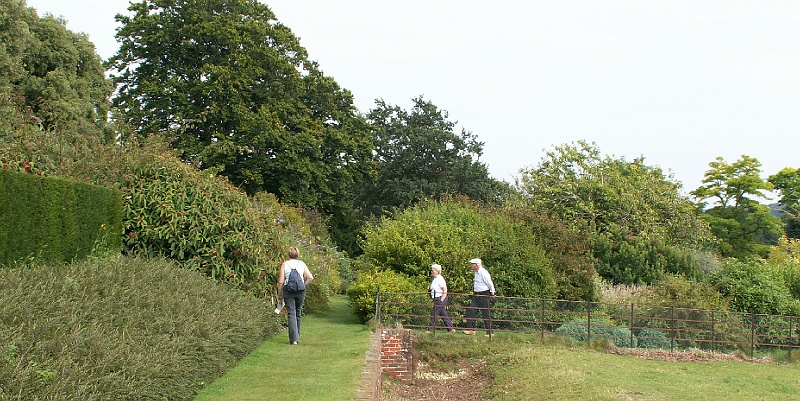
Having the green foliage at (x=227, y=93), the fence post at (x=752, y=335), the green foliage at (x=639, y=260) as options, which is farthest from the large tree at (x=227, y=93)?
the fence post at (x=752, y=335)

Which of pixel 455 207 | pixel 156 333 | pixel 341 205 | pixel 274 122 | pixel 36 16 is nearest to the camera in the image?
pixel 156 333

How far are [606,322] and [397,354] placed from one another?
682 centimetres

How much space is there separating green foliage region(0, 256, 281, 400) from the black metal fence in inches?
210

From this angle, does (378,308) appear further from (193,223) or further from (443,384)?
(193,223)

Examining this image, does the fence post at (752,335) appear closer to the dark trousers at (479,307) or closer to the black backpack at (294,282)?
the dark trousers at (479,307)

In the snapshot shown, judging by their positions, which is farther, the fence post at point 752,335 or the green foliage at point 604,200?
the green foliage at point 604,200

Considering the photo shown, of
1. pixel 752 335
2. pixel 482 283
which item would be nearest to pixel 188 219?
pixel 482 283

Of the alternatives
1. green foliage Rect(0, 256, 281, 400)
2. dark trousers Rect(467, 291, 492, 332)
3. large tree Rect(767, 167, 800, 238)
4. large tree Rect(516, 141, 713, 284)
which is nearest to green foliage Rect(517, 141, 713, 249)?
large tree Rect(516, 141, 713, 284)

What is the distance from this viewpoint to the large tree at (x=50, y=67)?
26.9 m

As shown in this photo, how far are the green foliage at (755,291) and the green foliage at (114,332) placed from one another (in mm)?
17478

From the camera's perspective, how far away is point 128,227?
14.4 metres

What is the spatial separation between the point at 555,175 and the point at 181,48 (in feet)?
57.6

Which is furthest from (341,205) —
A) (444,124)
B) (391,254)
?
(391,254)

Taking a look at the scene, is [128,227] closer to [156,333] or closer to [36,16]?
[156,333]
